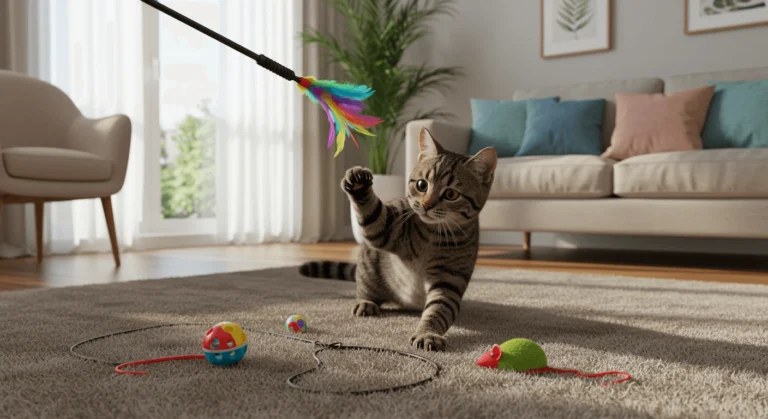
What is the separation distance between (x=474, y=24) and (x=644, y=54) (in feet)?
4.27

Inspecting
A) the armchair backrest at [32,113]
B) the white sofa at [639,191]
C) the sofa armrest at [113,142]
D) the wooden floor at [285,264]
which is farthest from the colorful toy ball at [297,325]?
the armchair backrest at [32,113]

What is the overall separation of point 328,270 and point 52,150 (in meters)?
1.65

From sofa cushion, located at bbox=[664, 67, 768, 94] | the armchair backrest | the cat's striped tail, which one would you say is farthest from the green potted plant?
the cat's striped tail

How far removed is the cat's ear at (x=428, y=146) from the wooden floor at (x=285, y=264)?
143 centimetres

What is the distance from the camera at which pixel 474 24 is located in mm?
5051

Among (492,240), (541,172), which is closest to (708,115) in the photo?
(541,172)

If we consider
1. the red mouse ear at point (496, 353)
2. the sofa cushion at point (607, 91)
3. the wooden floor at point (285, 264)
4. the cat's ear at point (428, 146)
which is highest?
the sofa cushion at point (607, 91)

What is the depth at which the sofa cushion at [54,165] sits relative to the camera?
274 cm

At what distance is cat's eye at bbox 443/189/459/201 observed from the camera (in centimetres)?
143

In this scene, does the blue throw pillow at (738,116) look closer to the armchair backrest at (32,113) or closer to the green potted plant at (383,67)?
the green potted plant at (383,67)

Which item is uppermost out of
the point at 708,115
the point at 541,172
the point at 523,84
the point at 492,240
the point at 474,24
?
the point at 474,24

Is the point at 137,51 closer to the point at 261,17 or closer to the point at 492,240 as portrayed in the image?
the point at 261,17

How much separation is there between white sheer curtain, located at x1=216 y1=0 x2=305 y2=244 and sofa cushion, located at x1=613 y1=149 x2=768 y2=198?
104 inches

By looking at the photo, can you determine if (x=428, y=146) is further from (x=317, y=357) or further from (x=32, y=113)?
(x=32, y=113)
